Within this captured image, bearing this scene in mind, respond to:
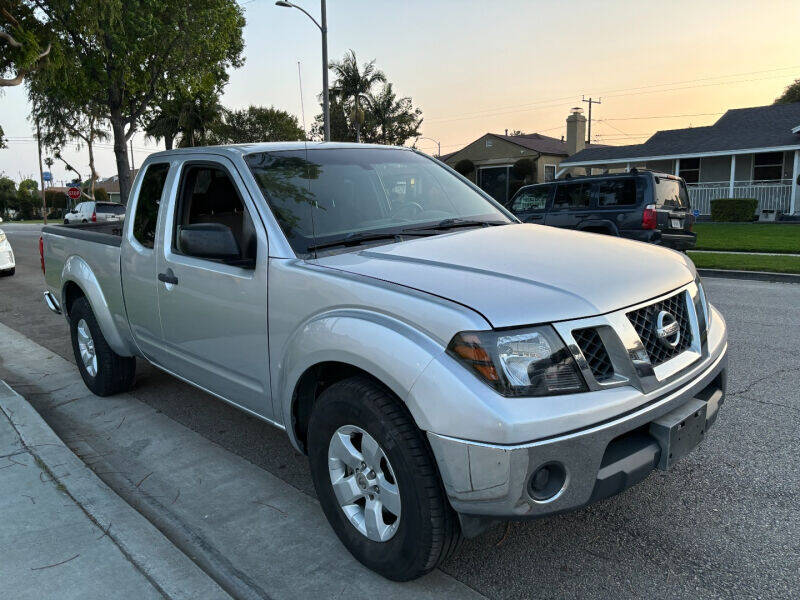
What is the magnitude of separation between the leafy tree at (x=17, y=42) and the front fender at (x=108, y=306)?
13346 mm

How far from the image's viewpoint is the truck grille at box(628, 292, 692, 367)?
2.40m

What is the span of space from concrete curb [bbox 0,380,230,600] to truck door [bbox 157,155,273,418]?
0.74 m

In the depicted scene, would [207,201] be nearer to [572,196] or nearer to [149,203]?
[149,203]

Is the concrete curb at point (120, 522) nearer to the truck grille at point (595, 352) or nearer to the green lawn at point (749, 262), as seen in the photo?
the truck grille at point (595, 352)

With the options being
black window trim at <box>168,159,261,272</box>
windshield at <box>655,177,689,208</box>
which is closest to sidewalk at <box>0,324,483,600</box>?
black window trim at <box>168,159,261,272</box>

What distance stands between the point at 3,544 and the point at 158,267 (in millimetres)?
1678

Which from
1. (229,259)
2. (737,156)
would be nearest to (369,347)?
(229,259)

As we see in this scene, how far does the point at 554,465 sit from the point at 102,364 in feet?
13.0

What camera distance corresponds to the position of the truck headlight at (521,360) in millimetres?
2127

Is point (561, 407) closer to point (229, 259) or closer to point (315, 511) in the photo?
point (315, 511)

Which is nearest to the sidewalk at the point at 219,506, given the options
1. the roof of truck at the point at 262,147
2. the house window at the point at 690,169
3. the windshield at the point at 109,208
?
the roof of truck at the point at 262,147

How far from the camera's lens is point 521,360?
7.07ft

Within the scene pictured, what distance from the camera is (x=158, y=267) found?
3.84 m

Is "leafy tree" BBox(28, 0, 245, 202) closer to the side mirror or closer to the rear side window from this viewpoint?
the rear side window
